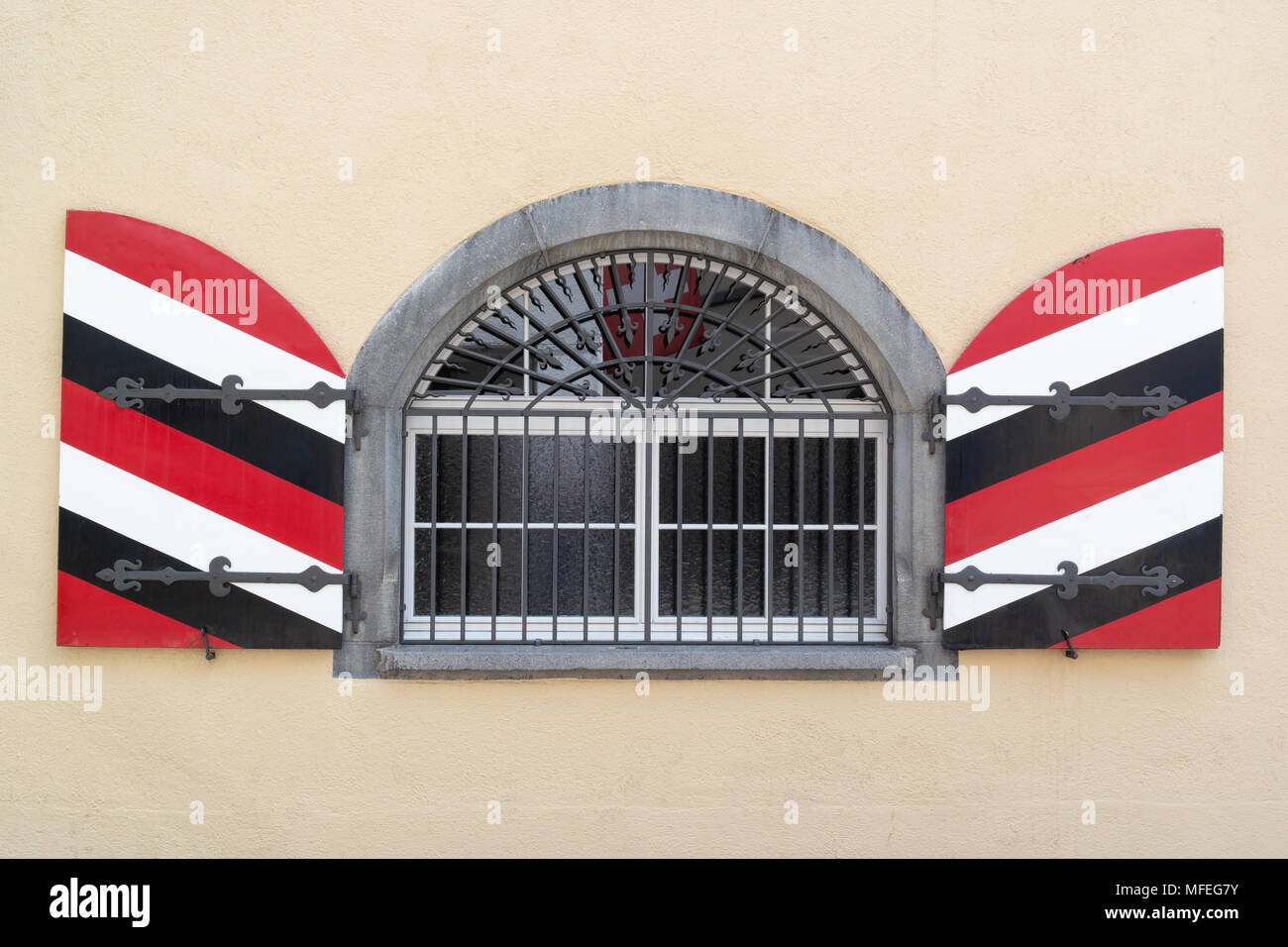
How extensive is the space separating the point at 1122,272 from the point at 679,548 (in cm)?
204

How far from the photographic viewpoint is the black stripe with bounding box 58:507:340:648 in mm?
3436

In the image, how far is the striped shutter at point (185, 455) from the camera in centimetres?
343

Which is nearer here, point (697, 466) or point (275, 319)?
point (275, 319)

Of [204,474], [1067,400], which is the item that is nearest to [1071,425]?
[1067,400]

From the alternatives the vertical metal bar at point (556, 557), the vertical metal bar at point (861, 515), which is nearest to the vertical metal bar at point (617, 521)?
the vertical metal bar at point (556, 557)

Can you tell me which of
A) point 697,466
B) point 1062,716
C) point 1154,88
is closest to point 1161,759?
point 1062,716

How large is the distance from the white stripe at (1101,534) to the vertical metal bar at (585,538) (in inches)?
55.6

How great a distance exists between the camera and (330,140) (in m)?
3.50

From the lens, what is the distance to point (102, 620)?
3.44m

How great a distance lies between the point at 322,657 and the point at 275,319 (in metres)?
1.32

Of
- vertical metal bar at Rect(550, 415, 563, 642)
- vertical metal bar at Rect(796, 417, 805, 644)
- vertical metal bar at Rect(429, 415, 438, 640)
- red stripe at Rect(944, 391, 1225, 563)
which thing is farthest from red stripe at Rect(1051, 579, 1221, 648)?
vertical metal bar at Rect(429, 415, 438, 640)

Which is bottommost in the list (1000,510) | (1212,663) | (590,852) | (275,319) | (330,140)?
(590,852)

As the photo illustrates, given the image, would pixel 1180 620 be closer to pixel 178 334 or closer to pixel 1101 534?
pixel 1101 534

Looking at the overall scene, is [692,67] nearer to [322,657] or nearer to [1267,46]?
[1267,46]
